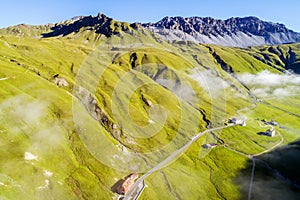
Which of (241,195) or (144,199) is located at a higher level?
(144,199)

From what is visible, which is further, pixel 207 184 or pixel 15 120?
pixel 207 184

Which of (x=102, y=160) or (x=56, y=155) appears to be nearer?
(x=56, y=155)

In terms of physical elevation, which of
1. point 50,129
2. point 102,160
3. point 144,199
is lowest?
point 144,199

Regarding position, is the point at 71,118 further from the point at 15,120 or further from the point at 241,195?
the point at 241,195

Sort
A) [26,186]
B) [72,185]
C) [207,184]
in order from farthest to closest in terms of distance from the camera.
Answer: [207,184] < [72,185] < [26,186]

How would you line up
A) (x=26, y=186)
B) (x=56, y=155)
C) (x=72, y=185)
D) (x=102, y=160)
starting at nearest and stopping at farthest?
(x=26, y=186)
(x=72, y=185)
(x=56, y=155)
(x=102, y=160)

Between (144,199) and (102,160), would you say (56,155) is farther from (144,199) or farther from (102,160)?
(144,199)

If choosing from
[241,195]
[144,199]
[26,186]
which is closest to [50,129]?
[26,186]

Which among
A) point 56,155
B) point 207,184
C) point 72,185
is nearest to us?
point 72,185

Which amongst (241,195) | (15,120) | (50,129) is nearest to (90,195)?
(50,129)
